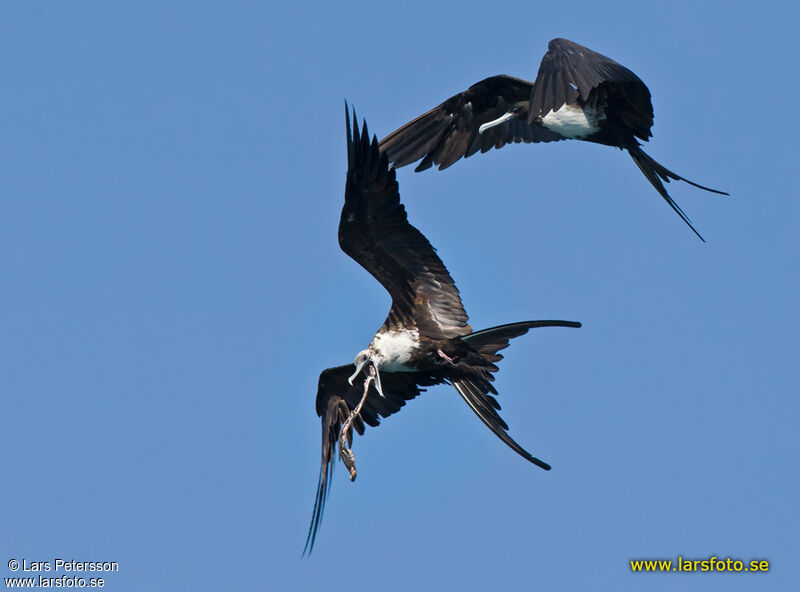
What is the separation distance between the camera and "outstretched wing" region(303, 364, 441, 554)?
12.7 metres

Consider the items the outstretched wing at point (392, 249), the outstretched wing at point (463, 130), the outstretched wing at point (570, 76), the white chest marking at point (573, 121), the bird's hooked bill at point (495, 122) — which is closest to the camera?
the outstretched wing at point (392, 249)

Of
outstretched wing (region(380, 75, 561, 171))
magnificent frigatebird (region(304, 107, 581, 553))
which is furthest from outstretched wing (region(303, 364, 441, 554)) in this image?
outstretched wing (region(380, 75, 561, 171))

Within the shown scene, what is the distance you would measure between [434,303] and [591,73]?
8.02 ft

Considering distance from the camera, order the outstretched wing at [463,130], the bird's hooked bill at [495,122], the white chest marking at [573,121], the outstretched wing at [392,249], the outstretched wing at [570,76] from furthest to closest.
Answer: the outstretched wing at [463,130] < the bird's hooked bill at [495,122] < the white chest marking at [573,121] < the outstretched wing at [570,76] < the outstretched wing at [392,249]

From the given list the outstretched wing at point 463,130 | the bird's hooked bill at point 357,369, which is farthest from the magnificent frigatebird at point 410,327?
the outstretched wing at point 463,130

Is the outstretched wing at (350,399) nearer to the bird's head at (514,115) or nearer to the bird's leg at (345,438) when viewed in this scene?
the bird's leg at (345,438)

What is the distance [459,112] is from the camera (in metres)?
14.3

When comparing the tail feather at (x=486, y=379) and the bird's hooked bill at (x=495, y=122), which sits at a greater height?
the bird's hooked bill at (x=495, y=122)

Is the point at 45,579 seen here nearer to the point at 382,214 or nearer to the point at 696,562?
the point at 382,214

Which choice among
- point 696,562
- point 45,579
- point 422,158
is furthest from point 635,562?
point 45,579

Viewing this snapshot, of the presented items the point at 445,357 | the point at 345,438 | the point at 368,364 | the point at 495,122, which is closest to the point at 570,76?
the point at 495,122

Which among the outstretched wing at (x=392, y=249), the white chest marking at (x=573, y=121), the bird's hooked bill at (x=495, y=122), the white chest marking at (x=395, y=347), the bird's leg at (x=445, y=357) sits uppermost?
the bird's hooked bill at (x=495, y=122)

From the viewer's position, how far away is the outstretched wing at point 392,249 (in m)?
11.5

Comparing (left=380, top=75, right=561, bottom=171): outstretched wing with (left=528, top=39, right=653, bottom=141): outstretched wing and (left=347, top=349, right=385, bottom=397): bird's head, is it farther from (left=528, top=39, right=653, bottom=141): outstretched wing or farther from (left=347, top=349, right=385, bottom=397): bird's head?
(left=347, top=349, right=385, bottom=397): bird's head
